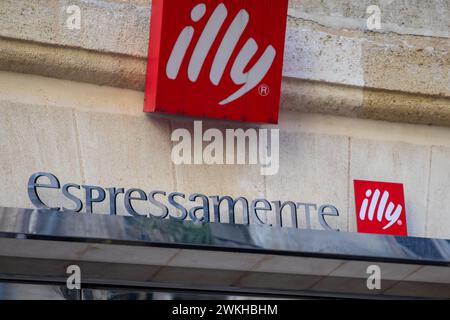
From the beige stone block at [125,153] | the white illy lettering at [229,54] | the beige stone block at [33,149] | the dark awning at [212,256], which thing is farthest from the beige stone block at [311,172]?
the beige stone block at [33,149]

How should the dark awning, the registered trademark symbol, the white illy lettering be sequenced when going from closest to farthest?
the dark awning → the white illy lettering → the registered trademark symbol

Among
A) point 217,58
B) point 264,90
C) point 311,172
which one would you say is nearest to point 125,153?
point 217,58

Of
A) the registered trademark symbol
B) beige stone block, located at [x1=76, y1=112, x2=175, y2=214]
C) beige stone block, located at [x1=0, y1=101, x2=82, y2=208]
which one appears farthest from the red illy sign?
beige stone block, located at [x1=0, y1=101, x2=82, y2=208]

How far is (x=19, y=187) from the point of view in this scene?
7.63 m

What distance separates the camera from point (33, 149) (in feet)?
25.4


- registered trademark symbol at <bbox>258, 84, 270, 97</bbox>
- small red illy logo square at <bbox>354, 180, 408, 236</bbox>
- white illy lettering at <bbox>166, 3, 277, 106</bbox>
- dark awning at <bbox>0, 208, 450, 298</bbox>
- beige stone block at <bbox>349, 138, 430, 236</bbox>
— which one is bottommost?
dark awning at <bbox>0, 208, 450, 298</bbox>

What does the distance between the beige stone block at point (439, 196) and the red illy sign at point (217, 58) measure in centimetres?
145

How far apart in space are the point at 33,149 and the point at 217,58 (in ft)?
4.58

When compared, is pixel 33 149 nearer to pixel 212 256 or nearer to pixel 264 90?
pixel 212 256

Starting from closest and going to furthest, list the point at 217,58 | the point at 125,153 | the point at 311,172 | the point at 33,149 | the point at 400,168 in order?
the point at 33,149, the point at 125,153, the point at 217,58, the point at 311,172, the point at 400,168

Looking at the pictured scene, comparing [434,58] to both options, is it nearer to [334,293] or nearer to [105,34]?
[334,293]

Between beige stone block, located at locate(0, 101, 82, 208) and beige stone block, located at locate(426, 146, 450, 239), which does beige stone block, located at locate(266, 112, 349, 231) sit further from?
beige stone block, located at locate(0, 101, 82, 208)

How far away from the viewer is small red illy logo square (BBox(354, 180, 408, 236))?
8.46 metres

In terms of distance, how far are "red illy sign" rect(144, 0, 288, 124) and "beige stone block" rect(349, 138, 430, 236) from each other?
860 mm
